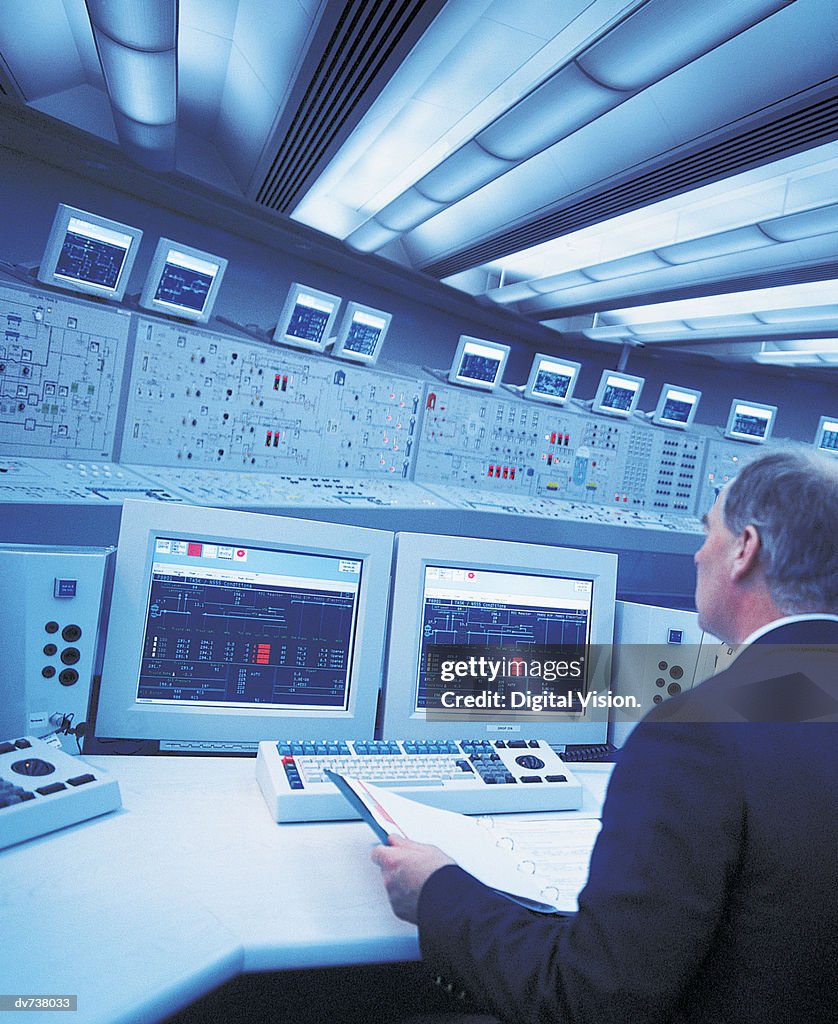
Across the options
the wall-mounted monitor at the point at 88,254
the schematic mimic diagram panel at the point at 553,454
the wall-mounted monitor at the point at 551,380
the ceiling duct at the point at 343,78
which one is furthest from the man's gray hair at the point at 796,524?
the wall-mounted monitor at the point at 551,380

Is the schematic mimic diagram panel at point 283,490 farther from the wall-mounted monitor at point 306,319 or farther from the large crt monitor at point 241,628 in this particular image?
the large crt monitor at point 241,628

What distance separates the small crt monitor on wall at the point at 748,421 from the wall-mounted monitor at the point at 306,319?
414 centimetres

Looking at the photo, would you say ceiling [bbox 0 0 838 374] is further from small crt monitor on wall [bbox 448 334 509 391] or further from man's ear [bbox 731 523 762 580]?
man's ear [bbox 731 523 762 580]

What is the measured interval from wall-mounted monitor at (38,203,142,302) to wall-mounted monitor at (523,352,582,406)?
3270 mm

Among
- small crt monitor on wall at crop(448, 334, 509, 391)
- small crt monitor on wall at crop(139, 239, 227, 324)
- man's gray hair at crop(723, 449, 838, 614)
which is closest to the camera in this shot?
man's gray hair at crop(723, 449, 838, 614)

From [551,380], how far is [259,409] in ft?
8.64

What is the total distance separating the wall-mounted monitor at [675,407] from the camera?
6574 mm

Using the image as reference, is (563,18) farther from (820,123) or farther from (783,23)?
(820,123)

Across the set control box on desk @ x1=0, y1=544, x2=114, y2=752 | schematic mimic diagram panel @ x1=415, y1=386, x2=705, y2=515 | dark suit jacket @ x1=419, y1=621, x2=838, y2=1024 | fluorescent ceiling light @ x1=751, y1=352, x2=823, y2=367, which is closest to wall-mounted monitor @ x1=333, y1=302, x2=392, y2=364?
schematic mimic diagram panel @ x1=415, y1=386, x2=705, y2=515

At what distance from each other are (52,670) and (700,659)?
4.70 feet

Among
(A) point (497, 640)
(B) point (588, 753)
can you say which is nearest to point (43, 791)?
(A) point (497, 640)

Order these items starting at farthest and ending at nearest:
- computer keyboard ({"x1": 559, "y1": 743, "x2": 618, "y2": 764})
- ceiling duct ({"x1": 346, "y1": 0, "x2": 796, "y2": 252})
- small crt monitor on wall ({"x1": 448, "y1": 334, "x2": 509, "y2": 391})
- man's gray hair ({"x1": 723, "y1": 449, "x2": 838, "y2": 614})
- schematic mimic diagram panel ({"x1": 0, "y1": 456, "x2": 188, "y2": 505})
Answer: small crt monitor on wall ({"x1": 448, "y1": 334, "x2": 509, "y2": 391})
schematic mimic diagram panel ({"x1": 0, "y1": 456, "x2": 188, "y2": 505})
ceiling duct ({"x1": 346, "y1": 0, "x2": 796, "y2": 252})
computer keyboard ({"x1": 559, "y1": 743, "x2": 618, "y2": 764})
man's gray hair ({"x1": 723, "y1": 449, "x2": 838, "y2": 614})

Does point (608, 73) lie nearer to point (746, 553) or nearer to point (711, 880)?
point (746, 553)

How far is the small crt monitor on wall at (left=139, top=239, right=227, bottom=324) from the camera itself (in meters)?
3.85
